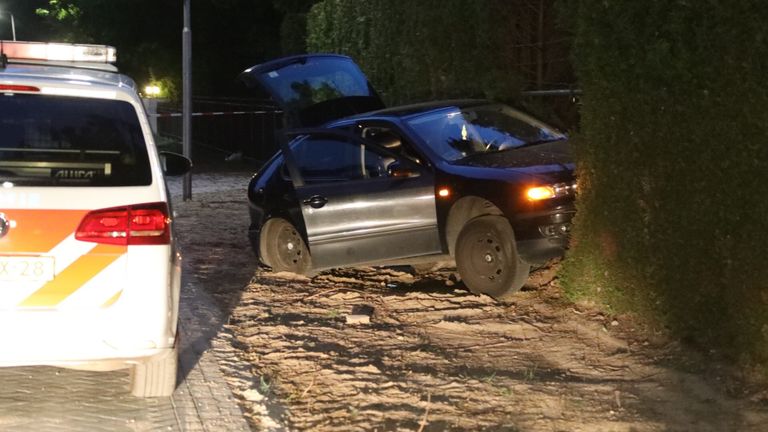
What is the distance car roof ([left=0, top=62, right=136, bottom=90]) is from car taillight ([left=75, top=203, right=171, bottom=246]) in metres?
0.76

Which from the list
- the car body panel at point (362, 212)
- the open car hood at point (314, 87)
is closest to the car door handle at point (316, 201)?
the car body panel at point (362, 212)

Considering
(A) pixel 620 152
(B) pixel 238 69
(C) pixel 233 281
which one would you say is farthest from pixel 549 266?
(B) pixel 238 69

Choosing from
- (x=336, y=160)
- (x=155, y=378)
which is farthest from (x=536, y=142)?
(x=155, y=378)

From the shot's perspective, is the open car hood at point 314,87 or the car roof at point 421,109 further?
the open car hood at point 314,87

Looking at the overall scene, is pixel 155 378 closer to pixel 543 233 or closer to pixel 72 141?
pixel 72 141

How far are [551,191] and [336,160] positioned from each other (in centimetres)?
224

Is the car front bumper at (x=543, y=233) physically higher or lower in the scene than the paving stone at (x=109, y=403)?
higher

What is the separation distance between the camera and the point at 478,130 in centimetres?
888

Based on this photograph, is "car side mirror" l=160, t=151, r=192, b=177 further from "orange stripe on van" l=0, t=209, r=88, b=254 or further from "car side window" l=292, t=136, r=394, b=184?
"car side window" l=292, t=136, r=394, b=184

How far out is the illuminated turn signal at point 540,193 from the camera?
25.2ft

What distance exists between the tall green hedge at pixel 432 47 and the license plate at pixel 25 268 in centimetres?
765

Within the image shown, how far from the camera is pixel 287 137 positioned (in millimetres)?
9719

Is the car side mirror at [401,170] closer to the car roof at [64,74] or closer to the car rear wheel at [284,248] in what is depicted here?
the car rear wheel at [284,248]

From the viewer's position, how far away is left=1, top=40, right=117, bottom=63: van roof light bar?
6273 millimetres
